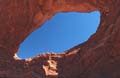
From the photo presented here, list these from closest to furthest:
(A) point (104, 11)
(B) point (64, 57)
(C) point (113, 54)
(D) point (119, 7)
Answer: (C) point (113, 54) < (D) point (119, 7) < (B) point (64, 57) < (A) point (104, 11)

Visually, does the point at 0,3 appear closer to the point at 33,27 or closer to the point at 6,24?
the point at 6,24

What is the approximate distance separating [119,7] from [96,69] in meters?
4.90

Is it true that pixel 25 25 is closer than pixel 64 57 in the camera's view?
No

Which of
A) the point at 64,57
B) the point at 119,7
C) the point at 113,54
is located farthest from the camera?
the point at 64,57

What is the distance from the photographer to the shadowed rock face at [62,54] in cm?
1886

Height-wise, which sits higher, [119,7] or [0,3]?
[0,3]

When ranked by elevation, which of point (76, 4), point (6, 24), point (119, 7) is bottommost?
point (119, 7)

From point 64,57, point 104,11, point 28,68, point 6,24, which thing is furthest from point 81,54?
point 6,24

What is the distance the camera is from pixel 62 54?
24.3 metres

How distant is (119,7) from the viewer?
69.5 feet

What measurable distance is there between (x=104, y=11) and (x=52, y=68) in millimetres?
6940

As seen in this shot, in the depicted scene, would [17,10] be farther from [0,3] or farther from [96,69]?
[96,69]

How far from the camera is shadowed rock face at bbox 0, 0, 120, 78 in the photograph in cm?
1886

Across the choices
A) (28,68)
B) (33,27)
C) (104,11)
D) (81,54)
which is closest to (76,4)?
(104,11)
